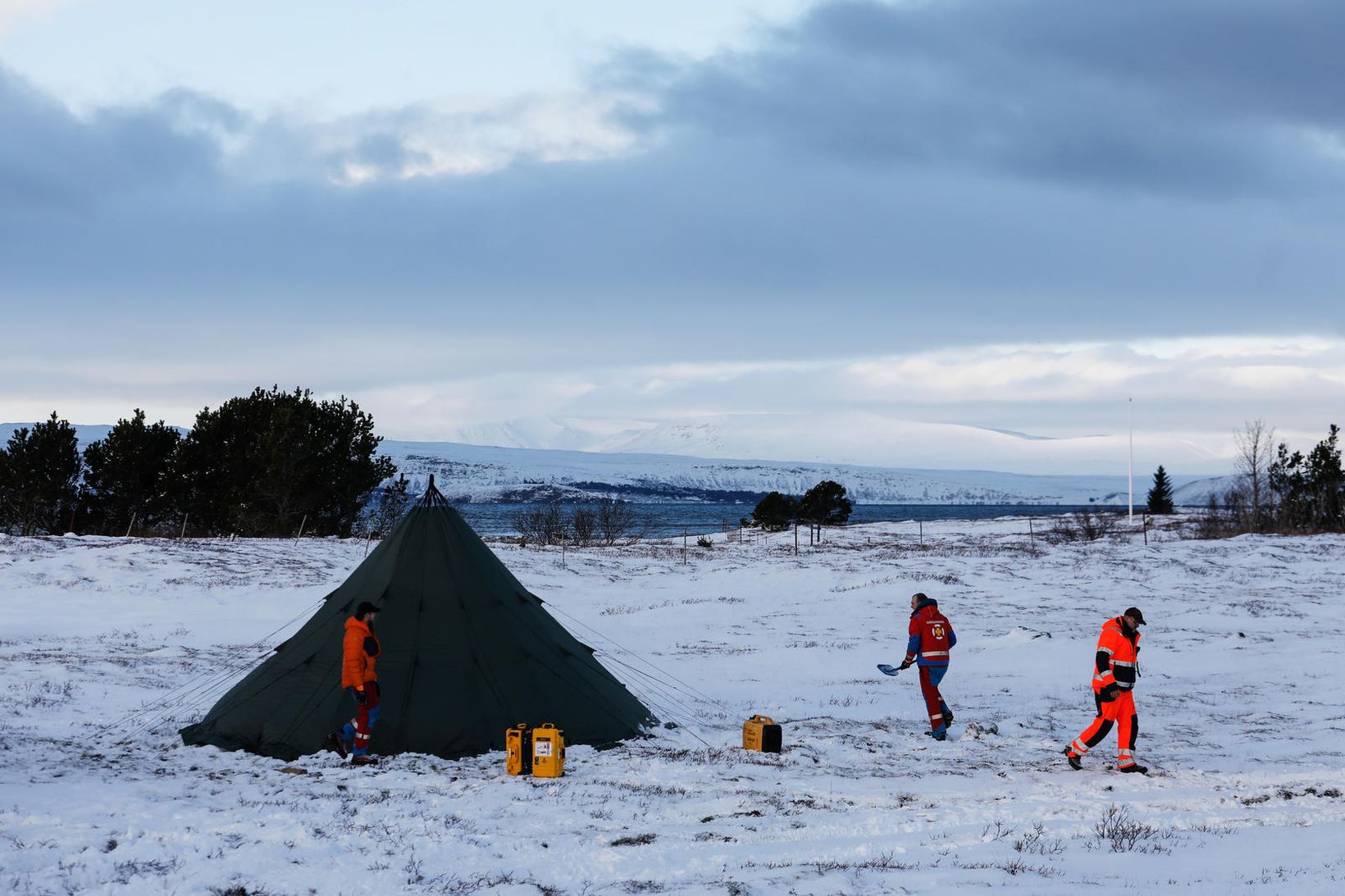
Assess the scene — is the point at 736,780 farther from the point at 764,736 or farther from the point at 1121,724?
the point at 1121,724

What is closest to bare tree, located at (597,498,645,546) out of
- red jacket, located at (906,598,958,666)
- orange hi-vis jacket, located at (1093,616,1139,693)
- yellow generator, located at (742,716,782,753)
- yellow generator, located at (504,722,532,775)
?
red jacket, located at (906,598,958,666)

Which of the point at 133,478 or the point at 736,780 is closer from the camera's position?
the point at 736,780

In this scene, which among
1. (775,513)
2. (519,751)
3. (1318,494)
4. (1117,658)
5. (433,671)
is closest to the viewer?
(519,751)

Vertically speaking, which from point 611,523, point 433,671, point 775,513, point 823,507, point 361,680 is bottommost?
point 433,671

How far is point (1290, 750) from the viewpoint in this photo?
580 inches

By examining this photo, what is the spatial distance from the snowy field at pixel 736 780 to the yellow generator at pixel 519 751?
24cm

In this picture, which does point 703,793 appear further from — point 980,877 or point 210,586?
point 210,586

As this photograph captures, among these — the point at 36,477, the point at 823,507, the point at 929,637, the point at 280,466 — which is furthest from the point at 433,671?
the point at 823,507

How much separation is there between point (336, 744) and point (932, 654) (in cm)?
808

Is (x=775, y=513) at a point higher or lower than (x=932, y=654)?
higher

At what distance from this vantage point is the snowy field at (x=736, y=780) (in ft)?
27.8

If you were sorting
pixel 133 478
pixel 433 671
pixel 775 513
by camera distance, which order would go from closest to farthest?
pixel 433 671, pixel 133 478, pixel 775 513

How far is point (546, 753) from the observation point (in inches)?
479

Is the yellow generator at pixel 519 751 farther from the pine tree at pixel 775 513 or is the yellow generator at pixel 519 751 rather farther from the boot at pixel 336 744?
the pine tree at pixel 775 513
